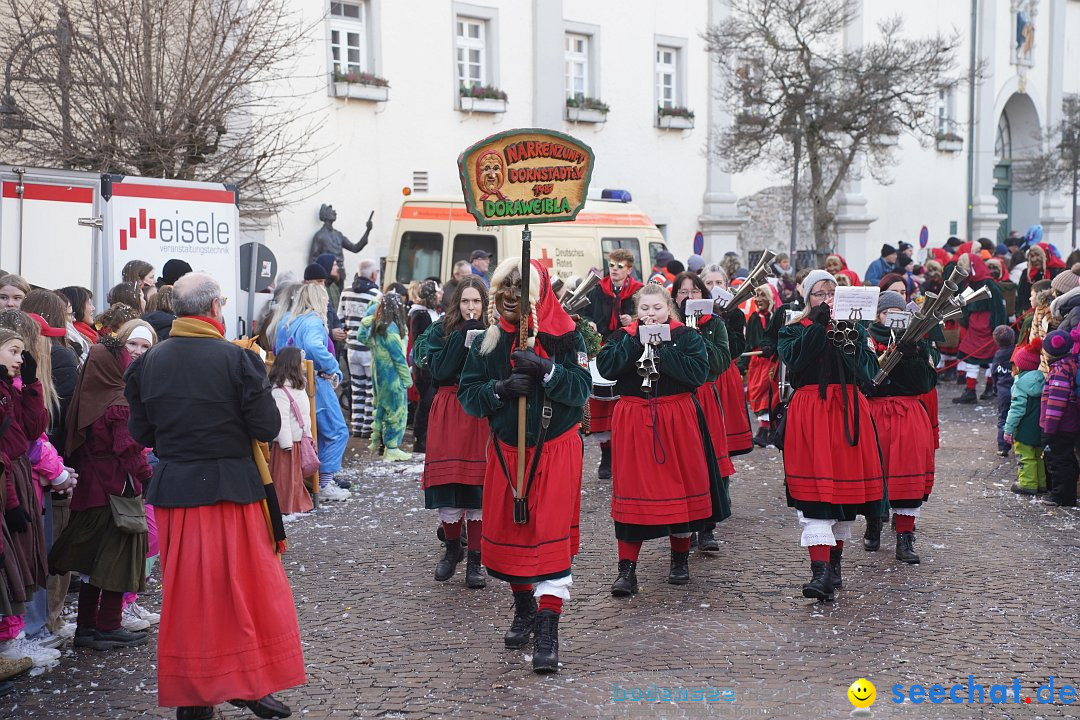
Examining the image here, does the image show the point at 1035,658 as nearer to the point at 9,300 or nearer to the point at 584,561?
the point at 584,561

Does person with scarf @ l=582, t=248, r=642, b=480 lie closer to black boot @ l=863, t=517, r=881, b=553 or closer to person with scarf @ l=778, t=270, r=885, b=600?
black boot @ l=863, t=517, r=881, b=553

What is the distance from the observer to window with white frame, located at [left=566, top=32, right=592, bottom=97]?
2178 cm

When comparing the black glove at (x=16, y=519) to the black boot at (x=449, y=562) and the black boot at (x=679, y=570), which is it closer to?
the black boot at (x=449, y=562)

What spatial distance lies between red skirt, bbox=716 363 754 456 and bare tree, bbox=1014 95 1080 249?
24.0 meters

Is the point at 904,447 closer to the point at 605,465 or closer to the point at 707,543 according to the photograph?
the point at 707,543

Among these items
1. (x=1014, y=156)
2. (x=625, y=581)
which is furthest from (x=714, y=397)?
(x=1014, y=156)

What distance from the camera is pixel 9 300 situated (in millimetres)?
7344

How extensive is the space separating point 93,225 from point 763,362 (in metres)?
6.45

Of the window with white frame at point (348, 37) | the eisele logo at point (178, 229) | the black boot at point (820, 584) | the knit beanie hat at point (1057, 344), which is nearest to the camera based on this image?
the black boot at point (820, 584)

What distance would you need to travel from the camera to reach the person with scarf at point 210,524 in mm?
4973

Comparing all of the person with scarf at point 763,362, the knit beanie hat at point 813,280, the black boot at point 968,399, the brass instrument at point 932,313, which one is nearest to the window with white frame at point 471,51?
the person with scarf at point 763,362

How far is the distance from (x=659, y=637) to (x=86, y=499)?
119 inches

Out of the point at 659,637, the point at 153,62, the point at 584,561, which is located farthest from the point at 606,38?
the point at 659,637

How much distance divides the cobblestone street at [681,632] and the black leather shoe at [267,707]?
15 cm
